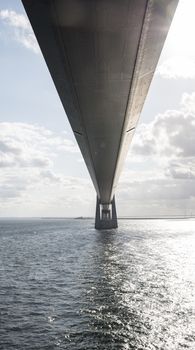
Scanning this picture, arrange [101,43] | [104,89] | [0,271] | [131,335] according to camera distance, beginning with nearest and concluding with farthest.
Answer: [131,335], [101,43], [104,89], [0,271]

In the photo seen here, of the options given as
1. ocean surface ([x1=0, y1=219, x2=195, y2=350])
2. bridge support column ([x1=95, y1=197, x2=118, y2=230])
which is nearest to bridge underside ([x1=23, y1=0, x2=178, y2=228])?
ocean surface ([x1=0, y1=219, x2=195, y2=350])

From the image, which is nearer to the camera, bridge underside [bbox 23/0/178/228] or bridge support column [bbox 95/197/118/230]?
bridge underside [bbox 23/0/178/228]

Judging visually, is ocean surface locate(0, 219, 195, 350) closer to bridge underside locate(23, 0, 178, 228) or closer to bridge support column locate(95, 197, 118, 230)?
bridge underside locate(23, 0, 178, 228)

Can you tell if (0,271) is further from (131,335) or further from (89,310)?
(131,335)

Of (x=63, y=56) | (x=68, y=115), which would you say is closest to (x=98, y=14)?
(x=63, y=56)

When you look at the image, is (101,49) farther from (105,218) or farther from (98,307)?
(105,218)

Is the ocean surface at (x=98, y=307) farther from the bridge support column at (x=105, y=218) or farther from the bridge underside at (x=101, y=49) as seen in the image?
the bridge support column at (x=105, y=218)

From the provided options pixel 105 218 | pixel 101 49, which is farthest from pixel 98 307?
pixel 105 218

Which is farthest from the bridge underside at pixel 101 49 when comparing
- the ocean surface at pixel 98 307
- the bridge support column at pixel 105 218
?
the bridge support column at pixel 105 218
